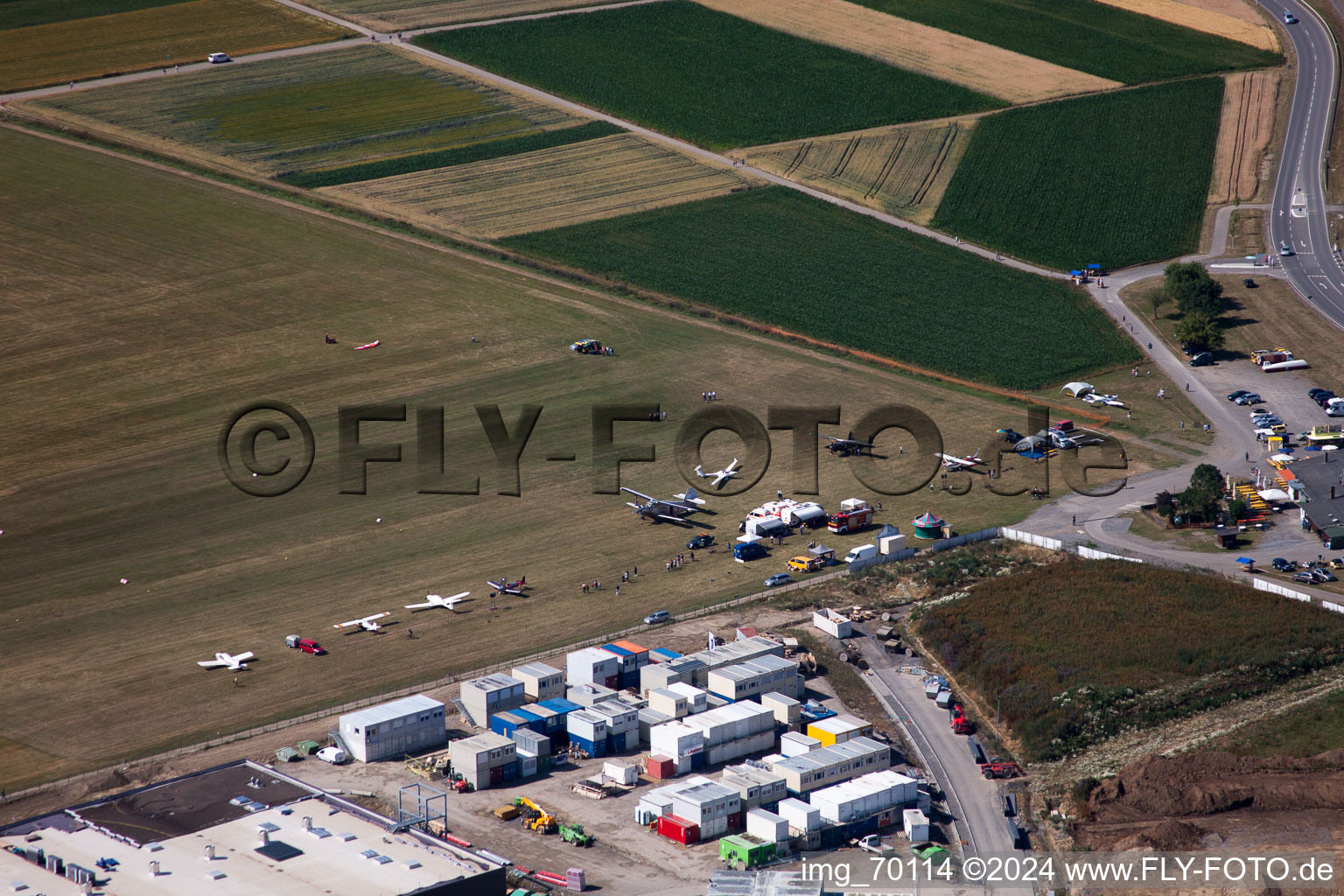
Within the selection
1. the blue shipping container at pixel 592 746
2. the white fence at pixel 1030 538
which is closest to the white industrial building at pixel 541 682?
the blue shipping container at pixel 592 746

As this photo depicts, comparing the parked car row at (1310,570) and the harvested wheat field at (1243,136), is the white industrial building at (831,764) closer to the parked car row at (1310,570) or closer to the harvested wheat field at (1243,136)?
the parked car row at (1310,570)

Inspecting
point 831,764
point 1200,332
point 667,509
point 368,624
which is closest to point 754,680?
point 831,764

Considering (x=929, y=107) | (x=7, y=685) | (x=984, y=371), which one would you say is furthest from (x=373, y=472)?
(x=929, y=107)

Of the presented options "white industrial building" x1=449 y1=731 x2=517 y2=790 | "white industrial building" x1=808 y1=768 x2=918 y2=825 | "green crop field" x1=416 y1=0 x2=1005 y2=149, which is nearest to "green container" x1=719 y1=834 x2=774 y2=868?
"white industrial building" x1=808 y1=768 x2=918 y2=825

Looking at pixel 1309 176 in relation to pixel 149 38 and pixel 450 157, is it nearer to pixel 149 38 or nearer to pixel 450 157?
pixel 450 157

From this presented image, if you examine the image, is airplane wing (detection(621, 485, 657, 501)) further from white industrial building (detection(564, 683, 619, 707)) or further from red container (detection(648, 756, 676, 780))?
red container (detection(648, 756, 676, 780))

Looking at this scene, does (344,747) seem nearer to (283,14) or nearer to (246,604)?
(246,604)
